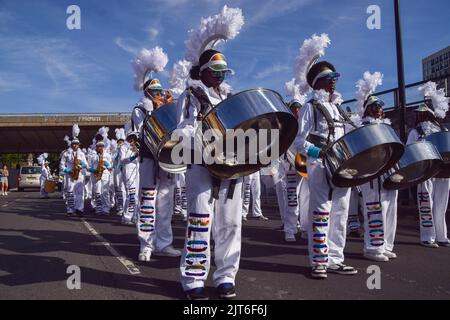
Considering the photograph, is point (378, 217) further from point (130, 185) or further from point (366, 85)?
point (130, 185)

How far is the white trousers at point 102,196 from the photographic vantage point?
11461 millimetres

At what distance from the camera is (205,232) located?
3463 mm

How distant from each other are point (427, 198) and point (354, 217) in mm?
1381

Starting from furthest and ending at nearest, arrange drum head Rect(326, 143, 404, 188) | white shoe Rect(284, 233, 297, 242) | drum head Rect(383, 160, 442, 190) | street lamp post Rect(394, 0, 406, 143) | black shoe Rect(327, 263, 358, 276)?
street lamp post Rect(394, 0, 406, 143) → white shoe Rect(284, 233, 297, 242) → drum head Rect(383, 160, 442, 190) → black shoe Rect(327, 263, 358, 276) → drum head Rect(326, 143, 404, 188)

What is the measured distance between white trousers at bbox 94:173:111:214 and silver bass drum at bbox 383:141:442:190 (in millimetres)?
8218

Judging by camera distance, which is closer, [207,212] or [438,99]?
[207,212]

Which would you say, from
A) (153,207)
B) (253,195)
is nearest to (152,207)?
(153,207)

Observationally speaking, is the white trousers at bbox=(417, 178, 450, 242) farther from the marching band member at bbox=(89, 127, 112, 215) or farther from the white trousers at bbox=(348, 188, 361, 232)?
the marching band member at bbox=(89, 127, 112, 215)

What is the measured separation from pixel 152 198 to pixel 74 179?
609 cm

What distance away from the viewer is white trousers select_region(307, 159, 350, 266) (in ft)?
13.6

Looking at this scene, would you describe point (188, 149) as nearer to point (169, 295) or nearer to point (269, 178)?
point (169, 295)

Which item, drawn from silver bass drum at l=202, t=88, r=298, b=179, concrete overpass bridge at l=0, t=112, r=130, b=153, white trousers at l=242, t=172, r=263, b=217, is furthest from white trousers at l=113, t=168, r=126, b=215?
concrete overpass bridge at l=0, t=112, r=130, b=153
